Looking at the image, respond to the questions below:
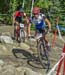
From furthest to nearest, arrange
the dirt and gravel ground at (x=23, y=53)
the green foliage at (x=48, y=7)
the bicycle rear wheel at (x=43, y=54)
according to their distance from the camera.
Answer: the green foliage at (x=48, y=7) < the dirt and gravel ground at (x=23, y=53) < the bicycle rear wheel at (x=43, y=54)

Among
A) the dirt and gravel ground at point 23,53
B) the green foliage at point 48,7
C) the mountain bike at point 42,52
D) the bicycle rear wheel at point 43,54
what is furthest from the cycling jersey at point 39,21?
the green foliage at point 48,7

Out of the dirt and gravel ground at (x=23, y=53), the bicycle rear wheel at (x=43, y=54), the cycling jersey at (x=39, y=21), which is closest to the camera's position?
the bicycle rear wheel at (x=43, y=54)

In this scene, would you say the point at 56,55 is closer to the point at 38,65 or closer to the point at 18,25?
the point at 38,65

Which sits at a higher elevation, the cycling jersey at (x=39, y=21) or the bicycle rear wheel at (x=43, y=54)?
the cycling jersey at (x=39, y=21)

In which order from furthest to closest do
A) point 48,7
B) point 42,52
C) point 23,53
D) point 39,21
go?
point 48,7, point 23,53, point 39,21, point 42,52

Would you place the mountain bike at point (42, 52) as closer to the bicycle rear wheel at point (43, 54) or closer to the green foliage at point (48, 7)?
the bicycle rear wheel at point (43, 54)

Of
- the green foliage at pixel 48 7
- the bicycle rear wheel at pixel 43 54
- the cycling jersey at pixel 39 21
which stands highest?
the cycling jersey at pixel 39 21

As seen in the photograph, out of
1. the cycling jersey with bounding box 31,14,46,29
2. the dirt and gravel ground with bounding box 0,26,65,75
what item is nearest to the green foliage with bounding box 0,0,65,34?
the dirt and gravel ground with bounding box 0,26,65,75

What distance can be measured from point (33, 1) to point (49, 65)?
397 inches

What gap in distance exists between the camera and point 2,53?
1198cm

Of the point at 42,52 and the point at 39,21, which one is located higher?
the point at 39,21

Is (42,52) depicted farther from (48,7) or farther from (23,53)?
(48,7)

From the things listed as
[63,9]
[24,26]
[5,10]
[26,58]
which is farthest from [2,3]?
[26,58]

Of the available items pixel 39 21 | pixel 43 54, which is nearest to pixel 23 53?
pixel 39 21
